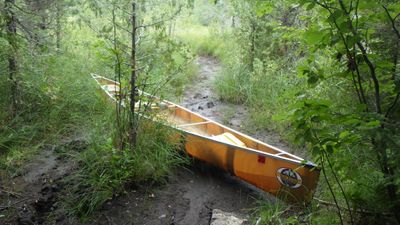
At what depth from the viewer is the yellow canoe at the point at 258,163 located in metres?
3.94

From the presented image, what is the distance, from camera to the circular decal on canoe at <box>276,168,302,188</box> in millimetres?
3979

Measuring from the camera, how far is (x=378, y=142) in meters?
1.97

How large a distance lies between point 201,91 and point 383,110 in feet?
23.6

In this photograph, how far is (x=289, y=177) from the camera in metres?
4.05

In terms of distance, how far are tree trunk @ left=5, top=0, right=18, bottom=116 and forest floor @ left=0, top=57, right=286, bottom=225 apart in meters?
0.96

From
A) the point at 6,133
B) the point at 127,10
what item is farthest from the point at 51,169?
the point at 127,10

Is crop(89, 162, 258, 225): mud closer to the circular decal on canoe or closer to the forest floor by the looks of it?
the forest floor

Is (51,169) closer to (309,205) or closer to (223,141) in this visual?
(223,141)

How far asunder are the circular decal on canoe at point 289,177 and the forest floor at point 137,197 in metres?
0.51

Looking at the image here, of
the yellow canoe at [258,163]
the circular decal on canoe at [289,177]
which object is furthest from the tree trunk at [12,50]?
the circular decal on canoe at [289,177]

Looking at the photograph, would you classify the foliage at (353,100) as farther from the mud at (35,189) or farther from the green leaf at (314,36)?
the mud at (35,189)

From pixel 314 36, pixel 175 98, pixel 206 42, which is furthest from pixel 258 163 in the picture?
pixel 206 42

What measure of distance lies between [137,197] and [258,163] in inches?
59.5

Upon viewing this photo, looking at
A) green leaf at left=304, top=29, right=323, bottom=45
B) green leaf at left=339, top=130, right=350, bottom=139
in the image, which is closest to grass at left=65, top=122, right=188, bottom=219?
green leaf at left=339, top=130, right=350, bottom=139
